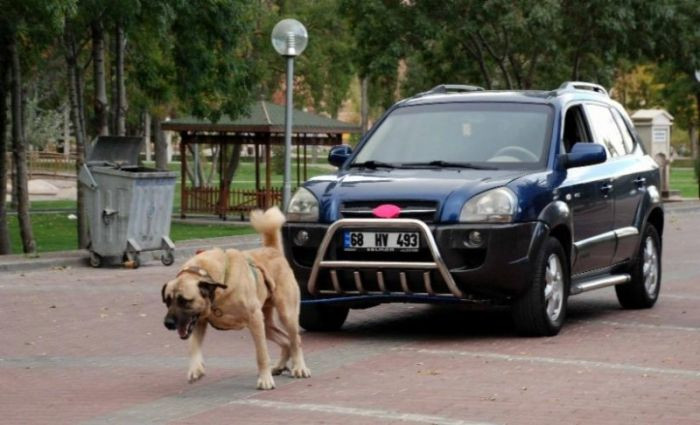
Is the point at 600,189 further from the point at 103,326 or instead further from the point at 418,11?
the point at 418,11

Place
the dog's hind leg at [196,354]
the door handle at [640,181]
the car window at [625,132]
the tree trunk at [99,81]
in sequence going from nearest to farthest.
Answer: the dog's hind leg at [196,354]
the door handle at [640,181]
the car window at [625,132]
the tree trunk at [99,81]

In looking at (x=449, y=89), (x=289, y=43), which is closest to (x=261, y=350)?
(x=449, y=89)

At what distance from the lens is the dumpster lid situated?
67.5ft

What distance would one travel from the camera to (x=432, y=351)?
1098 cm

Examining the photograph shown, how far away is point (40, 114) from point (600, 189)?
71284 millimetres

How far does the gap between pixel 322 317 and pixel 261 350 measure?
9.71 feet

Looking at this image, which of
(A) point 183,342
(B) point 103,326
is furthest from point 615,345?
(B) point 103,326

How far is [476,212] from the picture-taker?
11.2 meters

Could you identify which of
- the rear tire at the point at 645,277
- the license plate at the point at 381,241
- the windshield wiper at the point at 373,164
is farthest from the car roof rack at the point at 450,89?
the license plate at the point at 381,241

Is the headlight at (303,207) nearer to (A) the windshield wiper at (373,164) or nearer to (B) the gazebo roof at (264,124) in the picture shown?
(A) the windshield wiper at (373,164)

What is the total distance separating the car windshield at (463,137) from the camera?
40.3 ft

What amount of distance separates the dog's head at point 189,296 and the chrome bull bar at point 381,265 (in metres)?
2.49

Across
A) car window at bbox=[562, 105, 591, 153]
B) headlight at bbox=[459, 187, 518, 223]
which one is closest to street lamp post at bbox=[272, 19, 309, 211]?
car window at bbox=[562, 105, 591, 153]

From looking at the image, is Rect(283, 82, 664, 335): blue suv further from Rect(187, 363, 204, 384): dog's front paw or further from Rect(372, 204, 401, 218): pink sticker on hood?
Rect(187, 363, 204, 384): dog's front paw
